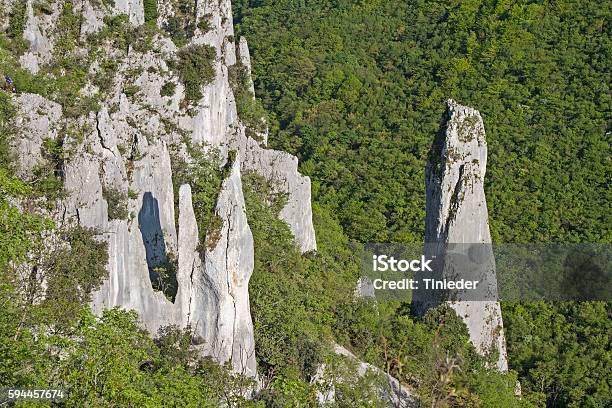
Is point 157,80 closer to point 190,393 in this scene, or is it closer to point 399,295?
point 399,295

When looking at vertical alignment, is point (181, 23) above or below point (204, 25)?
above

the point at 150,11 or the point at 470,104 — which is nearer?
the point at 150,11

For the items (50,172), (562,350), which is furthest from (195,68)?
(562,350)

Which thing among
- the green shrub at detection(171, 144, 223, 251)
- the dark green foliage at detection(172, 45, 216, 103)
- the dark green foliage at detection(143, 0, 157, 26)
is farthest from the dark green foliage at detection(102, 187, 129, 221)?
the dark green foliage at detection(143, 0, 157, 26)

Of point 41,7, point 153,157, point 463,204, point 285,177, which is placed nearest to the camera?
point 153,157

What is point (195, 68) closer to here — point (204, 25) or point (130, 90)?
point (204, 25)

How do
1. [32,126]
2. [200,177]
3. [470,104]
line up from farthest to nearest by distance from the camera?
[470,104] < [200,177] < [32,126]
